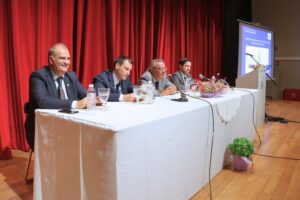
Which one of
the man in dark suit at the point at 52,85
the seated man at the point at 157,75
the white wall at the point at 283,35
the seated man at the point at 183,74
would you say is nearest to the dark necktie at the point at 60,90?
the man in dark suit at the point at 52,85

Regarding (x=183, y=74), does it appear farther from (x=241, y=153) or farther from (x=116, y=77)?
(x=241, y=153)

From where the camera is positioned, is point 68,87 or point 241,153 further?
point 241,153

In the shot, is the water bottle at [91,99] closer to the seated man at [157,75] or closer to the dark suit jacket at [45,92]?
the dark suit jacket at [45,92]

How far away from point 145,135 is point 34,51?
1969 mm

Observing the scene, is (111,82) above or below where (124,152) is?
above

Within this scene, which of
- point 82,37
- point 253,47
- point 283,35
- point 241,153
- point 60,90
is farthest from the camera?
point 283,35

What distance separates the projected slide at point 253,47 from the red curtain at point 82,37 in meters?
0.97

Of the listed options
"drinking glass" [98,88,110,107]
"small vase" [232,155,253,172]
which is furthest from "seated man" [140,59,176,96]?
"drinking glass" [98,88,110,107]

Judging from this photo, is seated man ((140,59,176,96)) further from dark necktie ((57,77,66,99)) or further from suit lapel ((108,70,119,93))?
dark necktie ((57,77,66,99))

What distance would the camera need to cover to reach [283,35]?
7734 millimetres

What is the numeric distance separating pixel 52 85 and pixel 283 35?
710cm

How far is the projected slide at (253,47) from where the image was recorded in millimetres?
5043

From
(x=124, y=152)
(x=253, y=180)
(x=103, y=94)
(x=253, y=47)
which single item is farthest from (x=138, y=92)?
(x=253, y=47)

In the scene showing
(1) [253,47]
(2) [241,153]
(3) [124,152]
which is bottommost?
(2) [241,153]
